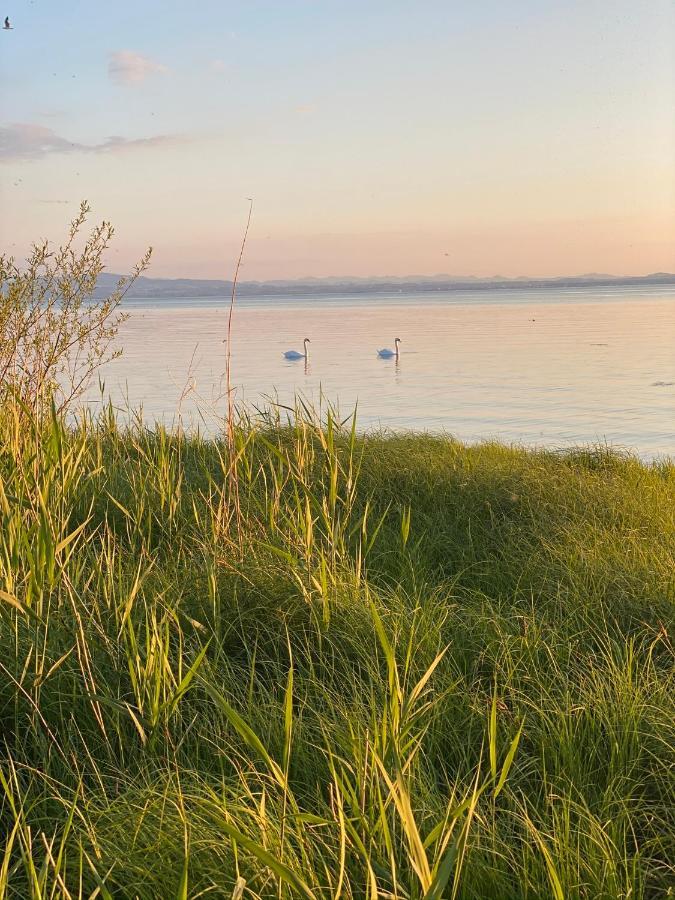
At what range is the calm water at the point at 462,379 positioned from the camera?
33.5 ft

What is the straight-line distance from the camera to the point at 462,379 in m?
14.9

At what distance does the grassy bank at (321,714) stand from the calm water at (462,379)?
1476mm

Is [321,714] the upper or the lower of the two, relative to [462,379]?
lower

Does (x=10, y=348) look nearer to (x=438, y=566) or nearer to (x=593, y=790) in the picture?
(x=438, y=566)

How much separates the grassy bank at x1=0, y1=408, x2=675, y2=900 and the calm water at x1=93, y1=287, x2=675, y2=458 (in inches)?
58.1

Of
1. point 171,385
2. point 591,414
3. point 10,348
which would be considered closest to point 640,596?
point 10,348

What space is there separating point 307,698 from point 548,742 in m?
0.67

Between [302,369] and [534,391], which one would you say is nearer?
[534,391]

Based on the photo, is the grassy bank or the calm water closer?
the grassy bank

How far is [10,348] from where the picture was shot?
436 cm

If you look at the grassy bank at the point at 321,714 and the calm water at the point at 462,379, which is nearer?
the grassy bank at the point at 321,714

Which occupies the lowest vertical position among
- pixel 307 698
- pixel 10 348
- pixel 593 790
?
pixel 593 790

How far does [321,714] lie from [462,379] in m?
12.9

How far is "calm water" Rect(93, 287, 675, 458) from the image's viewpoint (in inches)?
402
